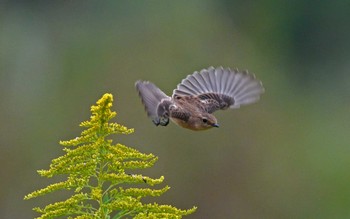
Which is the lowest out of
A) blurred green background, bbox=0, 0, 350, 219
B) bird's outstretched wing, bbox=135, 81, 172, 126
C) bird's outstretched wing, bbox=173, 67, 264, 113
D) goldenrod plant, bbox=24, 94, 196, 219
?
goldenrod plant, bbox=24, 94, 196, 219

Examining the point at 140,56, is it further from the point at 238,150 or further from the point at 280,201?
the point at 280,201

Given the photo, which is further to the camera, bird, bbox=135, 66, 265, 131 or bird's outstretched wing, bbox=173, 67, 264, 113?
bird's outstretched wing, bbox=173, 67, 264, 113

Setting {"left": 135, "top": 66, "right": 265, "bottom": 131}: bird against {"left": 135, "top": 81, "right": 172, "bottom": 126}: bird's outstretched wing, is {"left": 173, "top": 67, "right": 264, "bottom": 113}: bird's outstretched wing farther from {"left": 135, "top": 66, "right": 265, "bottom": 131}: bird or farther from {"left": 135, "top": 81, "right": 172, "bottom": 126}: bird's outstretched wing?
{"left": 135, "top": 81, "right": 172, "bottom": 126}: bird's outstretched wing

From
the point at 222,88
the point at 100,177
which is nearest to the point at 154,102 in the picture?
the point at 222,88

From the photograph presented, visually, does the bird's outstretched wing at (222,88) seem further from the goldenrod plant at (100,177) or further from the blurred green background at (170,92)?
the blurred green background at (170,92)

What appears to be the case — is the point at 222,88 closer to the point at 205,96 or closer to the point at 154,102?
the point at 205,96

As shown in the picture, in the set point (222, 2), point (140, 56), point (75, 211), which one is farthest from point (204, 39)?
point (75, 211)

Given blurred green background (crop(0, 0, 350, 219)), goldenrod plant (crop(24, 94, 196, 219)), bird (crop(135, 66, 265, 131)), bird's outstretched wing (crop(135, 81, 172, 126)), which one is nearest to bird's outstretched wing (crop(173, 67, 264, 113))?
bird (crop(135, 66, 265, 131))

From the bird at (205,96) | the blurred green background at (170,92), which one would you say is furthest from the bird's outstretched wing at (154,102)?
the blurred green background at (170,92)

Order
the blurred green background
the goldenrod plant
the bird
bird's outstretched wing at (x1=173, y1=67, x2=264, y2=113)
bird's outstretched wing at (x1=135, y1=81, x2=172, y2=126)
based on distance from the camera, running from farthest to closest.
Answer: the blurred green background < bird's outstretched wing at (x1=173, y1=67, x2=264, y2=113) < the bird < bird's outstretched wing at (x1=135, y1=81, x2=172, y2=126) < the goldenrod plant
